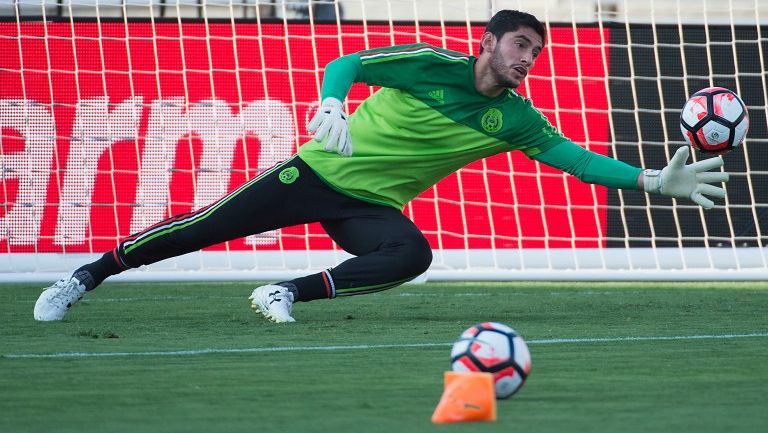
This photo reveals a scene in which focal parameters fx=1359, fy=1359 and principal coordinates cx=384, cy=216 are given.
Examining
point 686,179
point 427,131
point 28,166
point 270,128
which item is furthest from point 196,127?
point 686,179

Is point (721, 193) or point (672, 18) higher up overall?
point (672, 18)

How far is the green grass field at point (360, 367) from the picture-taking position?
341 centimetres

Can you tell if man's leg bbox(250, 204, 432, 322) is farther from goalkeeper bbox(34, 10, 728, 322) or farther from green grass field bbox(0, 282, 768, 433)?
green grass field bbox(0, 282, 768, 433)

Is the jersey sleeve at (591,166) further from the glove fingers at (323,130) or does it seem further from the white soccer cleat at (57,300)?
the white soccer cleat at (57,300)

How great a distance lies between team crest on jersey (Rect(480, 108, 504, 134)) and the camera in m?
6.50

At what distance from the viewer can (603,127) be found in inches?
467

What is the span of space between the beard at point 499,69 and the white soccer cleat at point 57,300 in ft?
7.46

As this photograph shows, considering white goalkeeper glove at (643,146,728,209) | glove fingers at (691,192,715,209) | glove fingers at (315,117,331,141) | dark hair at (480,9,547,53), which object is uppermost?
dark hair at (480,9,547,53)

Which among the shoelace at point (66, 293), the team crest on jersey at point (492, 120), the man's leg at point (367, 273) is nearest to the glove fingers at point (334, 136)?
the man's leg at point (367, 273)

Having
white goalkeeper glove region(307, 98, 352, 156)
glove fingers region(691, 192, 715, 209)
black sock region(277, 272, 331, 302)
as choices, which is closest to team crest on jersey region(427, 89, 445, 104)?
white goalkeeper glove region(307, 98, 352, 156)

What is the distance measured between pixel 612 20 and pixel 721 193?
6.21m

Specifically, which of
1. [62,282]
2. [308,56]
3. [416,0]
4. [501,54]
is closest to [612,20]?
[416,0]

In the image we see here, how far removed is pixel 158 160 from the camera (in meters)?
11.3

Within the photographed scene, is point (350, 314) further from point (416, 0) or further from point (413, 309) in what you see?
point (416, 0)
